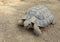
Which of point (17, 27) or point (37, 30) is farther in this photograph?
point (17, 27)

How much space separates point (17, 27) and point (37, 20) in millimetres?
274

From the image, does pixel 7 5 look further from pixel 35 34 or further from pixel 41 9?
pixel 35 34

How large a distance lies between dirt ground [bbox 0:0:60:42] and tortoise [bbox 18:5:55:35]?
67 millimetres

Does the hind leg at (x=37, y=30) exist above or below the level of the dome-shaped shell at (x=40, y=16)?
below

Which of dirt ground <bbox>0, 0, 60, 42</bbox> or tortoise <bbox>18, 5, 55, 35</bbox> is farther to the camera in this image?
tortoise <bbox>18, 5, 55, 35</bbox>

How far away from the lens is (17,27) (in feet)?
7.19

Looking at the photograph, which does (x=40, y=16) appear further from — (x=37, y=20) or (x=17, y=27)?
(x=17, y=27)

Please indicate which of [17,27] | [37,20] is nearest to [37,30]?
[37,20]

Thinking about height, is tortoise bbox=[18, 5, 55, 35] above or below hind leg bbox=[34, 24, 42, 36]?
above

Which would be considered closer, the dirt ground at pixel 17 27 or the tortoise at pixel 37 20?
the dirt ground at pixel 17 27

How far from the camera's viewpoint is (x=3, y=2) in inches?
117

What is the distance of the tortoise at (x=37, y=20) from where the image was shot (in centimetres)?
210

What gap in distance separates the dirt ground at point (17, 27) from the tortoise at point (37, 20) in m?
0.07

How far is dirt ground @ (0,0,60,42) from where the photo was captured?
6.49ft
